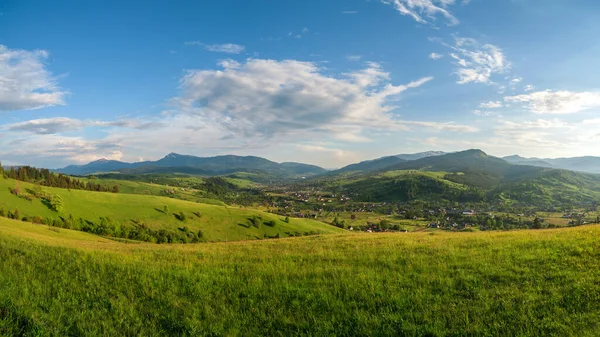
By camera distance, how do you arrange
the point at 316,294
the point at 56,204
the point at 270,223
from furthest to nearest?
the point at 270,223, the point at 56,204, the point at 316,294

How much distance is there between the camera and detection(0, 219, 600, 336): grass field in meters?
8.71

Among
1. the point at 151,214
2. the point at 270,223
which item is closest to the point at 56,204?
the point at 151,214

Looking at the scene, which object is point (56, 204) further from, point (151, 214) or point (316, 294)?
point (316, 294)

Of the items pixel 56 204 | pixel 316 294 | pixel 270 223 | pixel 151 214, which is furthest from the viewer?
pixel 270 223

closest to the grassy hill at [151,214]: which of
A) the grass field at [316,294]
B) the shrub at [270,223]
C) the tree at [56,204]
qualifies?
the shrub at [270,223]

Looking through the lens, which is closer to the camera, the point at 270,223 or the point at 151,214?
the point at 151,214

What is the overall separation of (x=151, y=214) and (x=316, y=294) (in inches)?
6883

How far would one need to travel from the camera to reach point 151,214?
535ft

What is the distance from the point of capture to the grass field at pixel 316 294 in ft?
28.6

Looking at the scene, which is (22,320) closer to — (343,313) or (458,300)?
(343,313)

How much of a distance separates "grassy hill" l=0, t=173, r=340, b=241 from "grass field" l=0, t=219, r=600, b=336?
143m

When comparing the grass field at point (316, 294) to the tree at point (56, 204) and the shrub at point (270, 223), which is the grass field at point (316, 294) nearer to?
the tree at point (56, 204)

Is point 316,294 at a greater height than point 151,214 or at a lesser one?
greater

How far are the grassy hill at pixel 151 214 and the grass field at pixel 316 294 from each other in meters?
143
